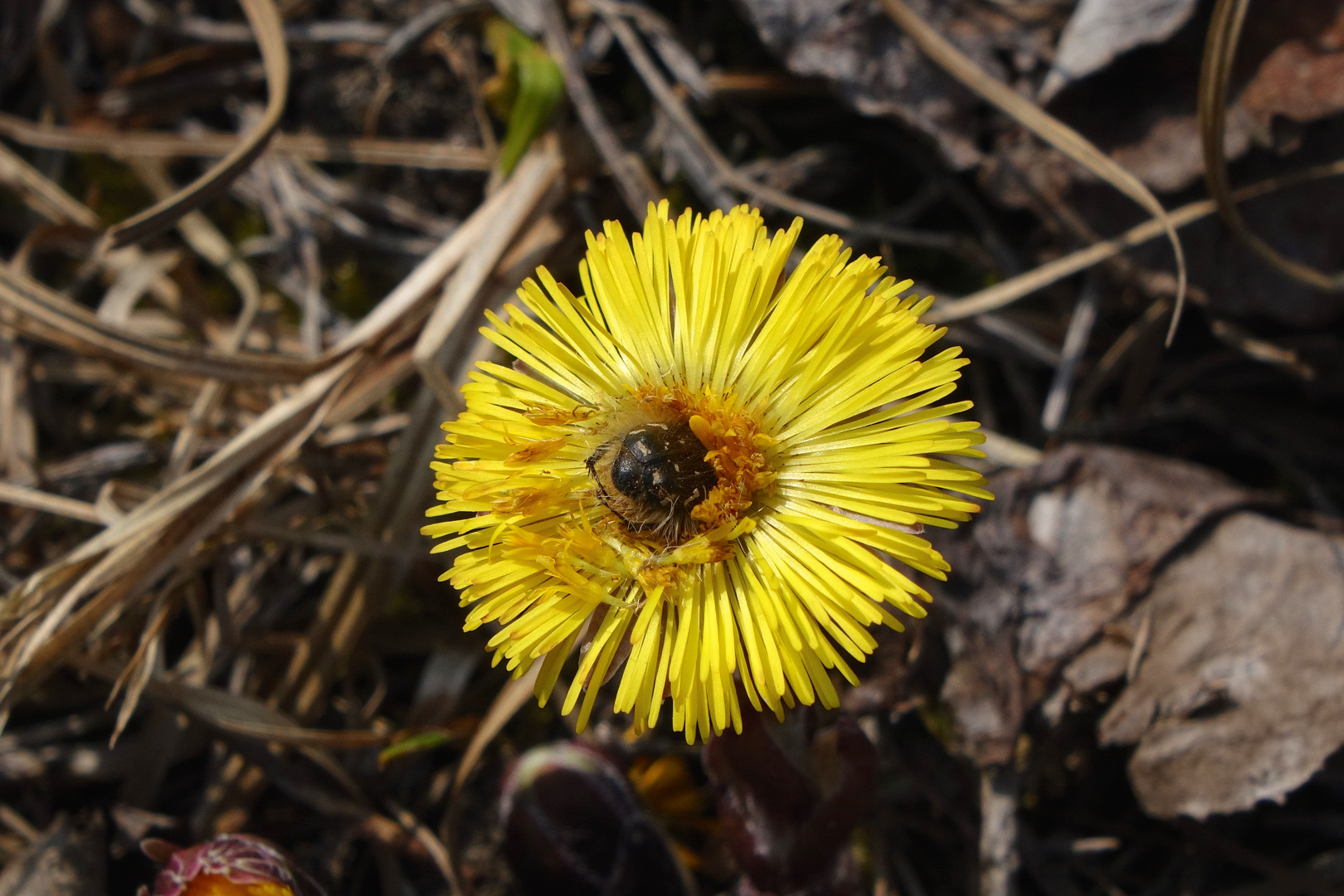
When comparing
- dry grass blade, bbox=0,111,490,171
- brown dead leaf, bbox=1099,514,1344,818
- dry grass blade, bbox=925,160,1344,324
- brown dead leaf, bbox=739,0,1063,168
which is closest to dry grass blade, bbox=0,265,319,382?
dry grass blade, bbox=0,111,490,171

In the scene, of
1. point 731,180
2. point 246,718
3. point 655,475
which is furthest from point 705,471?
point 246,718

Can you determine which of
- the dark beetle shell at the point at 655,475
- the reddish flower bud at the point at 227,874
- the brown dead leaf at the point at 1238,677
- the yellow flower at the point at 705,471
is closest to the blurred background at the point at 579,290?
the brown dead leaf at the point at 1238,677

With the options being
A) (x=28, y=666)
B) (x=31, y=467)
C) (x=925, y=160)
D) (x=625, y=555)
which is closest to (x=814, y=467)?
(x=625, y=555)

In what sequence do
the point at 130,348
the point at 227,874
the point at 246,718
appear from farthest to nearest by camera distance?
the point at 130,348
the point at 246,718
the point at 227,874

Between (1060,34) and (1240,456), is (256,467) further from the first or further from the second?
(1240,456)

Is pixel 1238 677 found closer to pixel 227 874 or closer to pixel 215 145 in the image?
pixel 227 874

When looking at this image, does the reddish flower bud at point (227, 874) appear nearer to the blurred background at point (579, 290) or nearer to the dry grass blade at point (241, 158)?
the blurred background at point (579, 290)
